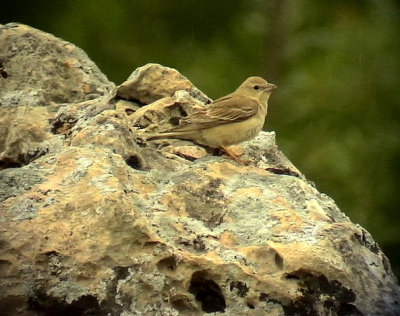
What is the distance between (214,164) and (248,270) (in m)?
0.77

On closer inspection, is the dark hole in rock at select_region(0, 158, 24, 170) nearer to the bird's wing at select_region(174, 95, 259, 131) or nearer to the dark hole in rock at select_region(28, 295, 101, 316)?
the bird's wing at select_region(174, 95, 259, 131)

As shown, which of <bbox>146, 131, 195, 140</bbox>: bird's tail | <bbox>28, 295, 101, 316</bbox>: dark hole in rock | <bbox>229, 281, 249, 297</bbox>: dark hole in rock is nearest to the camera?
<bbox>28, 295, 101, 316</bbox>: dark hole in rock

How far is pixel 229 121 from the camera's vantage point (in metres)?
6.72

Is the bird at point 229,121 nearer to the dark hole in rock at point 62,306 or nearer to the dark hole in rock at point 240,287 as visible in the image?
the dark hole in rock at point 240,287

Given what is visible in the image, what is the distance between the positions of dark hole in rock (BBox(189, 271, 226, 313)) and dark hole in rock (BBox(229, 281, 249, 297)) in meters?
0.04

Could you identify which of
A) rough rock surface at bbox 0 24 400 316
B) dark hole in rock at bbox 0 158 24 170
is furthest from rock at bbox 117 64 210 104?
dark hole in rock at bbox 0 158 24 170

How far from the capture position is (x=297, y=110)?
29.1 ft

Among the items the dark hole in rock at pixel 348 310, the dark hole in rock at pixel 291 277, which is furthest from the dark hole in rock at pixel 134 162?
the dark hole in rock at pixel 348 310

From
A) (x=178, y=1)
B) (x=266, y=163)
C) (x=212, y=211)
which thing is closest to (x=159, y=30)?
(x=178, y=1)

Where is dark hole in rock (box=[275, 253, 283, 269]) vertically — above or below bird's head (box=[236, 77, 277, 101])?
above

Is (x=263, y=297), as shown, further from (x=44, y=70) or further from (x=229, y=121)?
(x=229, y=121)

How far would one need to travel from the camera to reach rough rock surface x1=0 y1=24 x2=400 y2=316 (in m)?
4.45

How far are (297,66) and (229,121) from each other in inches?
94.1

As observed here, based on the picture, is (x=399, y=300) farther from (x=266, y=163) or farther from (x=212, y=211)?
(x=266, y=163)
